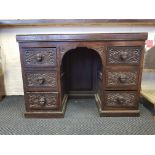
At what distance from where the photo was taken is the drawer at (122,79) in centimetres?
132

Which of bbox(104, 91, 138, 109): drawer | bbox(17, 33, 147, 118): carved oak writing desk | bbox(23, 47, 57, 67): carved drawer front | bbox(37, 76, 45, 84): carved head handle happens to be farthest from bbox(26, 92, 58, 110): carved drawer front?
bbox(104, 91, 138, 109): drawer

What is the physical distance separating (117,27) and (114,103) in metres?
0.81

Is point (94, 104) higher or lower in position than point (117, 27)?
lower

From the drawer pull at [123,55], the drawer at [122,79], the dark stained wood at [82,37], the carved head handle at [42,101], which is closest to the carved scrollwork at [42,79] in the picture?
the carved head handle at [42,101]

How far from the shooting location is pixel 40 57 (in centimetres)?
127

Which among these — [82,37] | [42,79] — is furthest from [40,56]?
[82,37]

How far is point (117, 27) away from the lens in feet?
5.57

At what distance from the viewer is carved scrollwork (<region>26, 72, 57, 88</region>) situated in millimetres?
1324

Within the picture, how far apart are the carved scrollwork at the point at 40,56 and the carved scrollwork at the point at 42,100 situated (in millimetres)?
275
